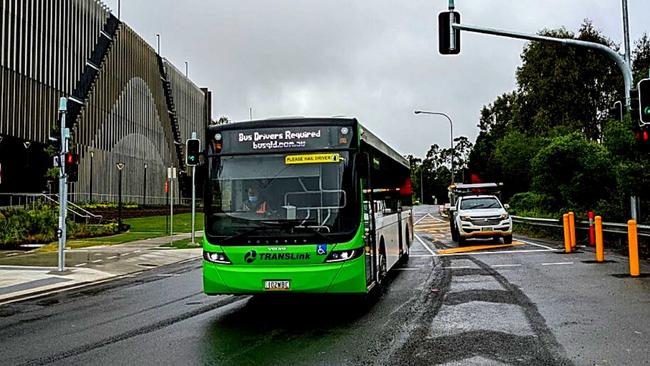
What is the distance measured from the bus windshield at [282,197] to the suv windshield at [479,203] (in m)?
15.4

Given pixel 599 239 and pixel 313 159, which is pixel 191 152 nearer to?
pixel 599 239

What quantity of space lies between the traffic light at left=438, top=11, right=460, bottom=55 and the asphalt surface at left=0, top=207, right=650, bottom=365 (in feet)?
17.3

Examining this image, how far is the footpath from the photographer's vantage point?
15530 mm

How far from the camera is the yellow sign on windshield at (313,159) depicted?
10.3 metres

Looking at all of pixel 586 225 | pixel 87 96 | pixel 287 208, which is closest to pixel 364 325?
pixel 287 208

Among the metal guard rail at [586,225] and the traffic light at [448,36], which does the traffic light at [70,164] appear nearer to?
the traffic light at [448,36]

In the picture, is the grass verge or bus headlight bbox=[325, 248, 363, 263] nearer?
bus headlight bbox=[325, 248, 363, 263]

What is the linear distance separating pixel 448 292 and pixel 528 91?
41.1m

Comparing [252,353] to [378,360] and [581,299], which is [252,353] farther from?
[581,299]

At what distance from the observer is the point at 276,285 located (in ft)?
32.4

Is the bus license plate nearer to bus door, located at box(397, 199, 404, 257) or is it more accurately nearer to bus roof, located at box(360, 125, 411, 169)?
bus roof, located at box(360, 125, 411, 169)

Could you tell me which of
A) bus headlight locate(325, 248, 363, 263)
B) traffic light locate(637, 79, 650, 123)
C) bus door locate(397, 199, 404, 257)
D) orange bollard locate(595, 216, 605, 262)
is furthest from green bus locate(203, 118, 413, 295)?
orange bollard locate(595, 216, 605, 262)

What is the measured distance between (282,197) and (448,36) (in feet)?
26.8

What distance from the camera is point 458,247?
955 inches
